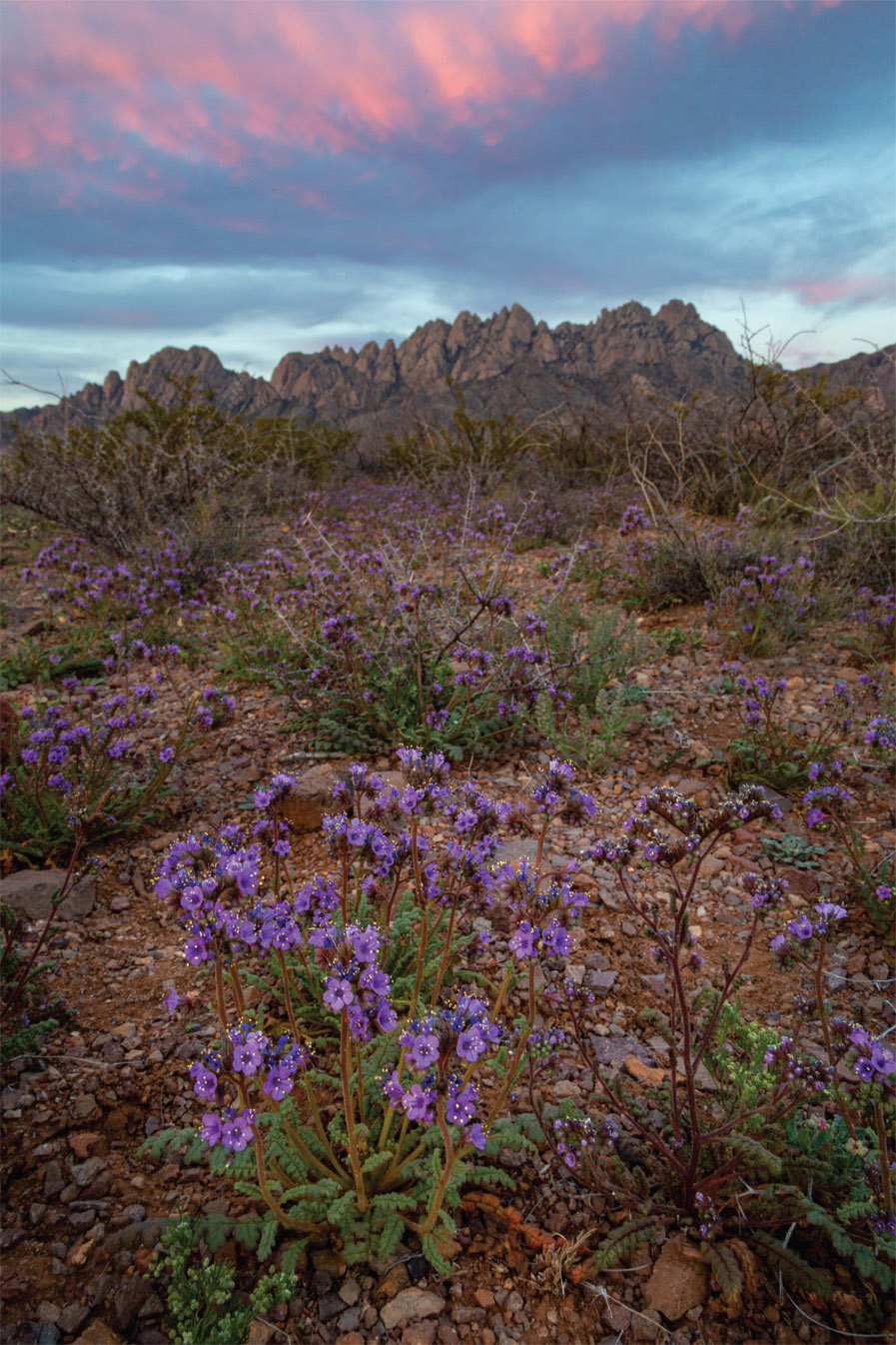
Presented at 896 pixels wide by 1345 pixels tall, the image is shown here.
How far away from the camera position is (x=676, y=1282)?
71.8 inches

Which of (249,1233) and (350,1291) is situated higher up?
(249,1233)

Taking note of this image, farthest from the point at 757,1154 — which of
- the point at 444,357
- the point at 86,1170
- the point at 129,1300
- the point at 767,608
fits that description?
the point at 444,357

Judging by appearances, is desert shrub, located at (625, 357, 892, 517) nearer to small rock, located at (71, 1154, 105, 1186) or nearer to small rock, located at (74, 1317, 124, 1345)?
small rock, located at (71, 1154, 105, 1186)

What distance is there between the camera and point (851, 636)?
248 inches

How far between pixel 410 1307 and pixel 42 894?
2.48 m

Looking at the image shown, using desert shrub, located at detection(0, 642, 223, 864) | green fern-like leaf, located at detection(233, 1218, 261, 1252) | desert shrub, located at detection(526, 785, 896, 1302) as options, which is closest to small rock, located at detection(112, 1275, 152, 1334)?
green fern-like leaf, located at detection(233, 1218, 261, 1252)

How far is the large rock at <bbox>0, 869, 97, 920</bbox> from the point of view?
3.22 metres

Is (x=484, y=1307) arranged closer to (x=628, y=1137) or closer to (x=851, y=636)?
(x=628, y=1137)

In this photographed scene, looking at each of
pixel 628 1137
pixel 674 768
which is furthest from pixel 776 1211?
pixel 674 768

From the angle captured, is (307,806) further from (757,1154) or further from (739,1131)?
(757,1154)

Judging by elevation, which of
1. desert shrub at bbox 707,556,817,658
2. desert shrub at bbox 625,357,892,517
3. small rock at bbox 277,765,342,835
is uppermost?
desert shrub at bbox 625,357,892,517

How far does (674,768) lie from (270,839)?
317 cm

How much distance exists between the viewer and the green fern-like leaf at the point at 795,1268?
1.73 m

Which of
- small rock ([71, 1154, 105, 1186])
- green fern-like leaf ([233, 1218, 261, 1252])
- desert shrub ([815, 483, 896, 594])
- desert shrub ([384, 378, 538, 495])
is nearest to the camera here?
green fern-like leaf ([233, 1218, 261, 1252])
